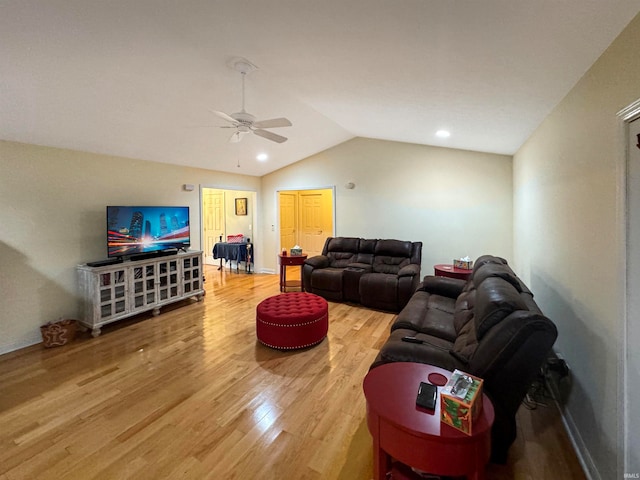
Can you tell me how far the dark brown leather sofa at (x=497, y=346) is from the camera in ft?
4.86

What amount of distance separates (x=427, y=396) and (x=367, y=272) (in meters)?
3.27

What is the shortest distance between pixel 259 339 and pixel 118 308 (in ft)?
6.55

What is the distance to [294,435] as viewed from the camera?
191cm

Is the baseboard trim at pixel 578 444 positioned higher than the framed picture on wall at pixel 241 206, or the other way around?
the framed picture on wall at pixel 241 206

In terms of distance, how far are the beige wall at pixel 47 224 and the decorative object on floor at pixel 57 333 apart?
0.77ft

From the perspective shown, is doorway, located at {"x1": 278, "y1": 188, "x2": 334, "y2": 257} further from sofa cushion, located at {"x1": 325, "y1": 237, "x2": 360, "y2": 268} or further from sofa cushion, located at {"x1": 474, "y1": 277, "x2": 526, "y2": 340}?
sofa cushion, located at {"x1": 474, "y1": 277, "x2": 526, "y2": 340}

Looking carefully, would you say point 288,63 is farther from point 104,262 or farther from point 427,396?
point 104,262

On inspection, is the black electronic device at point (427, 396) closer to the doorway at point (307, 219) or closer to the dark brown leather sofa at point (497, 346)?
the dark brown leather sofa at point (497, 346)

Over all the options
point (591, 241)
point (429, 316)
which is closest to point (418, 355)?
point (429, 316)

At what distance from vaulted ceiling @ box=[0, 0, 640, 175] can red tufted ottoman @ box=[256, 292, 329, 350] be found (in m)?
2.34

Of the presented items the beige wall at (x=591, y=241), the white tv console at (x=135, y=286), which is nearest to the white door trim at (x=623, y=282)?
the beige wall at (x=591, y=241)

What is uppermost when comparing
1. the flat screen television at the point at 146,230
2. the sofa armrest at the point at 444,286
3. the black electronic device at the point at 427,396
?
the flat screen television at the point at 146,230

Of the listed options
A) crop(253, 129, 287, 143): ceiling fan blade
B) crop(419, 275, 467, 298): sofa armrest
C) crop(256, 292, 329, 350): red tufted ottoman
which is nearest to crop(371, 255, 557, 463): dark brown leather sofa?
crop(419, 275, 467, 298): sofa armrest

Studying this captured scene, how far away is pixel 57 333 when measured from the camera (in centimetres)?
322
